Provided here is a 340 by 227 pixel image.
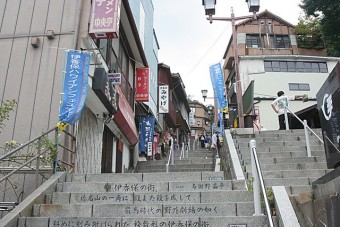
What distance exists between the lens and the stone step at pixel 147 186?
6.48 m

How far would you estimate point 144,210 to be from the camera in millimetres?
5574

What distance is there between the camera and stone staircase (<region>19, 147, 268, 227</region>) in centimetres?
508

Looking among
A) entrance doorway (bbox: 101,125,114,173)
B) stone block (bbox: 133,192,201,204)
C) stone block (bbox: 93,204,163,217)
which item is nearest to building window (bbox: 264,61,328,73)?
entrance doorway (bbox: 101,125,114,173)

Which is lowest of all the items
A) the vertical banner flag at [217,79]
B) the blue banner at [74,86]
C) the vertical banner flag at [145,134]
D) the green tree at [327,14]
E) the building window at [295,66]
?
the blue banner at [74,86]

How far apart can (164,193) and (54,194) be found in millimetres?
1989

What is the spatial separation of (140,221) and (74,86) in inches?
146

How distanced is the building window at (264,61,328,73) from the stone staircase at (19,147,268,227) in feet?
70.2

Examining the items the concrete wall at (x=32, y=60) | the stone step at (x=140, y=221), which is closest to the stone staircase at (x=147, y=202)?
the stone step at (x=140, y=221)

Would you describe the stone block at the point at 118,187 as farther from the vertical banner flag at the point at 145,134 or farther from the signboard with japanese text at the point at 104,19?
the vertical banner flag at the point at 145,134

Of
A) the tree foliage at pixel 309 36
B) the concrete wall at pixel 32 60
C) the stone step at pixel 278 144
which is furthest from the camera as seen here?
the tree foliage at pixel 309 36

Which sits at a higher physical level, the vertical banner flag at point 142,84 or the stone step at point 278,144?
the vertical banner flag at point 142,84

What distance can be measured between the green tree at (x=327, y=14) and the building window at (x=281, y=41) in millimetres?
3435

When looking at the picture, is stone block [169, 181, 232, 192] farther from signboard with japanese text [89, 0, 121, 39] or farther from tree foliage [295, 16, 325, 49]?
tree foliage [295, 16, 325, 49]

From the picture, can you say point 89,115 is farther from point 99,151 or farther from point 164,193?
point 164,193
